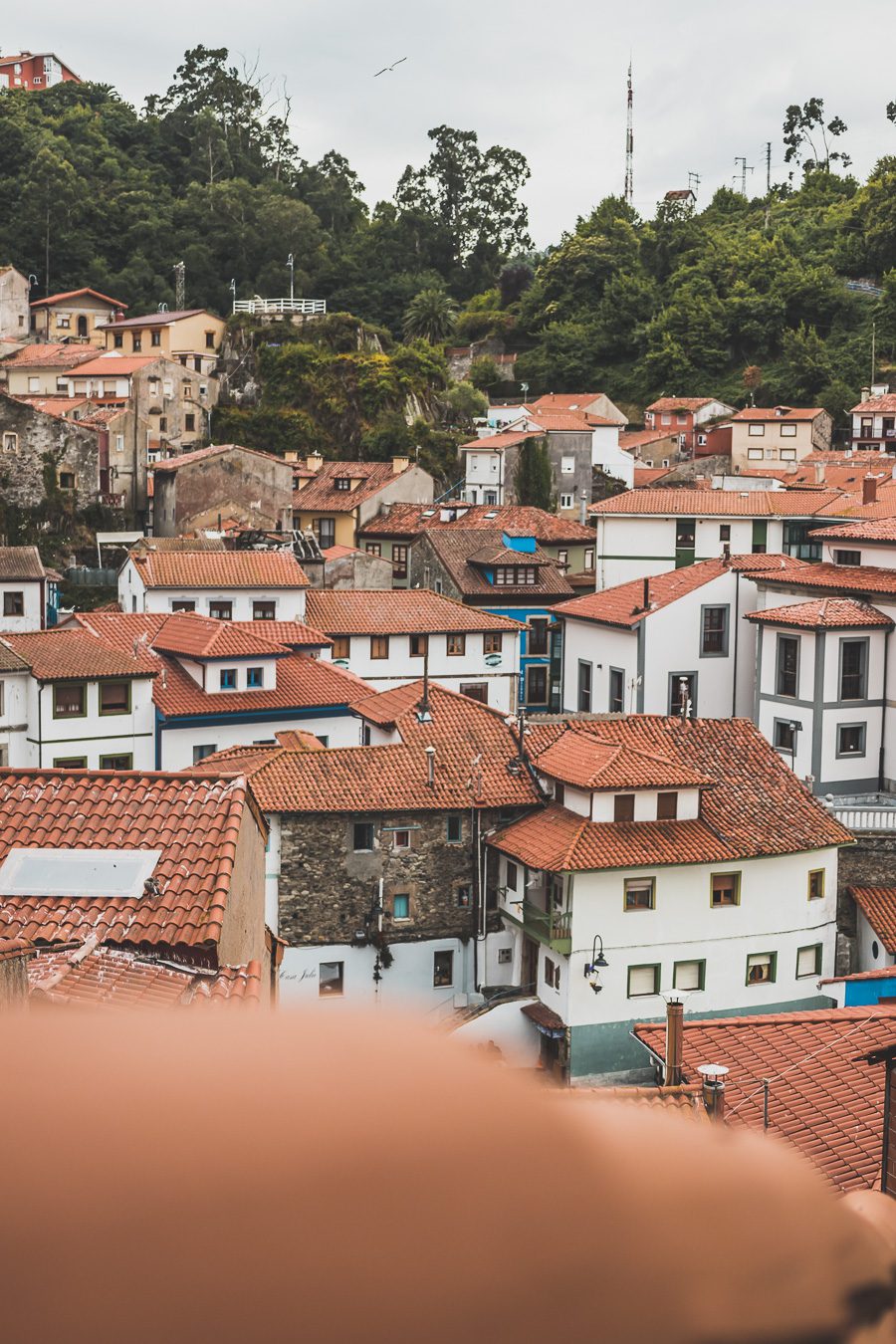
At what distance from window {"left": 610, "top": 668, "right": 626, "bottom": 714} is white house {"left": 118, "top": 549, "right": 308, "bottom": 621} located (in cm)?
887

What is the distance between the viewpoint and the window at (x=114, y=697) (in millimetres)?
30547

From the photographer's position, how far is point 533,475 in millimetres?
59156

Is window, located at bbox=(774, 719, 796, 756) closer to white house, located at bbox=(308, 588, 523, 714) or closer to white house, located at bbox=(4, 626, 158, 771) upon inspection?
white house, located at bbox=(308, 588, 523, 714)

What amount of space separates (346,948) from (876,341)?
6266 centimetres

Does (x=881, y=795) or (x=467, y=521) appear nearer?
(x=881, y=795)

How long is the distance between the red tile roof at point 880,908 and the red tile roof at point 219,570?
61.4ft

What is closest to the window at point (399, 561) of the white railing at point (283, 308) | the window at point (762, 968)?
the white railing at point (283, 308)

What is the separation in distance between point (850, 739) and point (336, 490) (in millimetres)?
30498

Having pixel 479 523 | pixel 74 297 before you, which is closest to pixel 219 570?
pixel 479 523

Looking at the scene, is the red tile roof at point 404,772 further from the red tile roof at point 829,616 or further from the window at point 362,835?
the red tile roof at point 829,616

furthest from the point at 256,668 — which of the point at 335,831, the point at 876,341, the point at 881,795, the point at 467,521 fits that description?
the point at 876,341

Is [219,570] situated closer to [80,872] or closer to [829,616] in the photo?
[829,616]

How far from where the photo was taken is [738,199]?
95250 mm

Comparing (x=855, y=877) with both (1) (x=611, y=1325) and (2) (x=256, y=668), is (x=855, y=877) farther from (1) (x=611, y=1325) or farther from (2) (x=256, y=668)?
(1) (x=611, y=1325)
